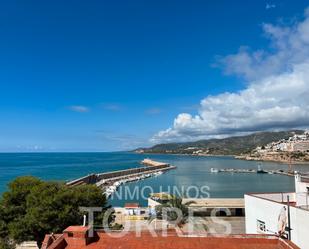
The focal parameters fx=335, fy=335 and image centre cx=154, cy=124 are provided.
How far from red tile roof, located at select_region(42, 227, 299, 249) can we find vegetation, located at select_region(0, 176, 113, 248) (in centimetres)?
919

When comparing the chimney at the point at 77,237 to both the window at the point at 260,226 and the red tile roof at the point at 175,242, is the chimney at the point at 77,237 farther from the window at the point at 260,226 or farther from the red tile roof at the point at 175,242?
the window at the point at 260,226

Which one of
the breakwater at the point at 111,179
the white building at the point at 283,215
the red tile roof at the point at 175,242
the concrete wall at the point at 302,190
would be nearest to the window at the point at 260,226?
the white building at the point at 283,215

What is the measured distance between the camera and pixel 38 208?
2012 cm

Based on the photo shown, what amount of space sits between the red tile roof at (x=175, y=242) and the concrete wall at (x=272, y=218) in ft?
6.09

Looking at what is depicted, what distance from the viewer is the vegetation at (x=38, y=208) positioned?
790 inches

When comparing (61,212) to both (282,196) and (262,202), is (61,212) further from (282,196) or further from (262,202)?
(282,196)

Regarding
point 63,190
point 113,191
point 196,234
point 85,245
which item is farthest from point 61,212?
point 113,191

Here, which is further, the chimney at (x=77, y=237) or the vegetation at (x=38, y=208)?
the vegetation at (x=38, y=208)

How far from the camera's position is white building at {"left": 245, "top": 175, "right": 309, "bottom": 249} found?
13.1 metres

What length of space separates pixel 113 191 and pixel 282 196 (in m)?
57.4

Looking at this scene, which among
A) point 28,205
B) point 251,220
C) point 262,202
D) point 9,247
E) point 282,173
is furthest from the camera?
point 282,173

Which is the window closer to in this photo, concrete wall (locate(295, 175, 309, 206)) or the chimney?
concrete wall (locate(295, 175, 309, 206))

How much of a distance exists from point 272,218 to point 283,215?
1.87 metres

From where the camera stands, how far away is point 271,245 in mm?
11547
